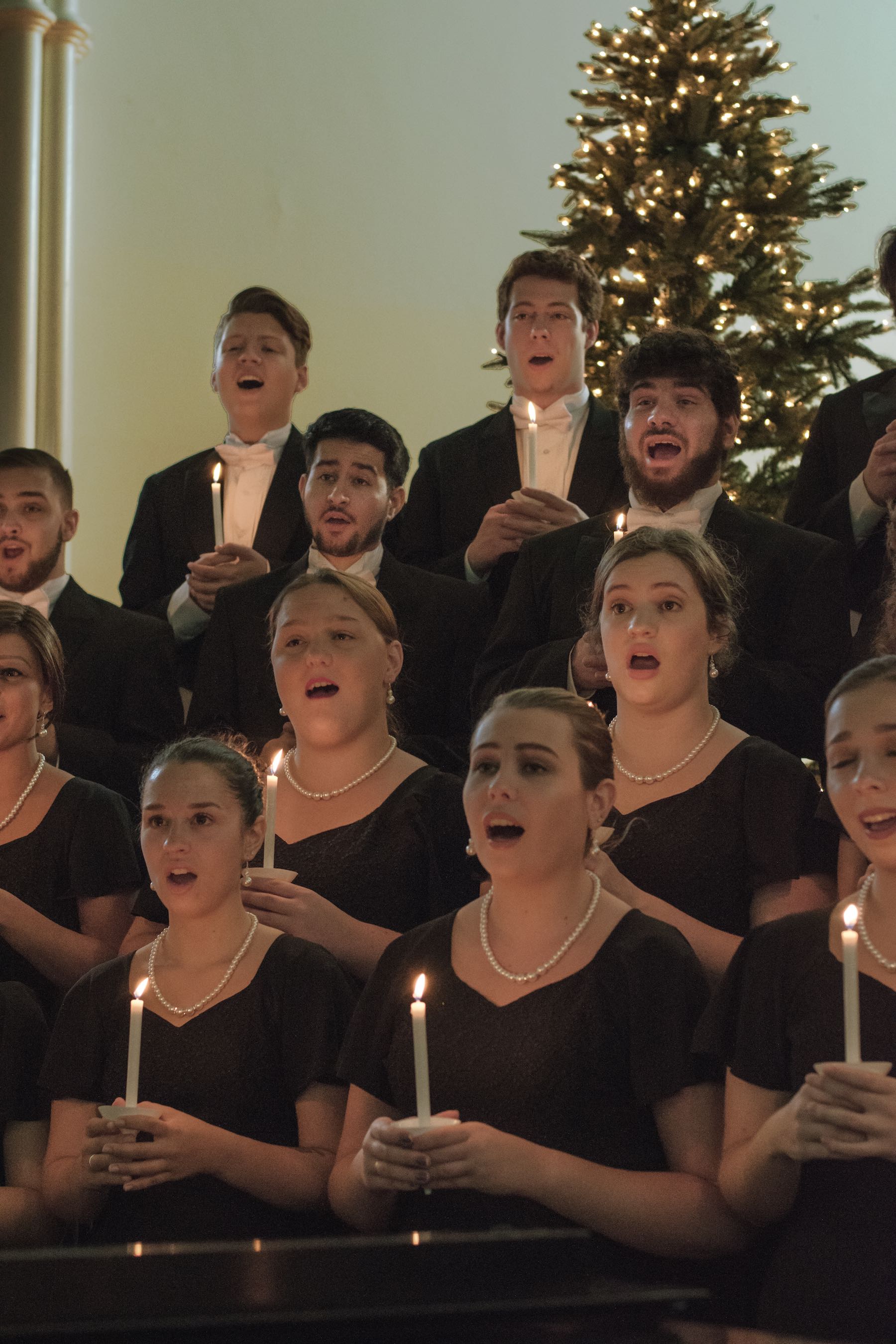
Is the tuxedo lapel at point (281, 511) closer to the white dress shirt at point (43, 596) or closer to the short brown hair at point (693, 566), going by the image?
the white dress shirt at point (43, 596)

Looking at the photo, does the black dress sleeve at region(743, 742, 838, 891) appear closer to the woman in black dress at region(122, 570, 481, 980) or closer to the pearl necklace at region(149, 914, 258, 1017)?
the woman in black dress at region(122, 570, 481, 980)

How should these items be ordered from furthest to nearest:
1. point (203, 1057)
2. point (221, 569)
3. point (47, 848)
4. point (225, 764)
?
point (221, 569) → point (47, 848) → point (225, 764) → point (203, 1057)

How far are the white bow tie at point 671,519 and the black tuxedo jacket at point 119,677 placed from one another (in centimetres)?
108

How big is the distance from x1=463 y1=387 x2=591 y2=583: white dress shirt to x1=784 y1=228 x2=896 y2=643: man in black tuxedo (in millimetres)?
531

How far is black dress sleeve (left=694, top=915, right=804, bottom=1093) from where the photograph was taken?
2.08m

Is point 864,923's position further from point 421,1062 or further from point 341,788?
point 341,788

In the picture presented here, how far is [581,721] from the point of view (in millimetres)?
2377

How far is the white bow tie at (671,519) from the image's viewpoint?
3.16m

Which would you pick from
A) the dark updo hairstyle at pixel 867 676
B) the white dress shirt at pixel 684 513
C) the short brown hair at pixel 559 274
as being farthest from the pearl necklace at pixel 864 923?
the short brown hair at pixel 559 274

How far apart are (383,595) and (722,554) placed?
682 mm

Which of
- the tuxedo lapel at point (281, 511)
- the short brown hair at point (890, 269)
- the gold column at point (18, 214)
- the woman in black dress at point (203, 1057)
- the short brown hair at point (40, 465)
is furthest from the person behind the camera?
the gold column at point (18, 214)

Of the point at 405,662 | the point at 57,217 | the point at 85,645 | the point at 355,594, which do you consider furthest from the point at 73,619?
the point at 57,217

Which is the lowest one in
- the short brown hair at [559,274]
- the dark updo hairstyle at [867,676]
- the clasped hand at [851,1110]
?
the clasped hand at [851,1110]

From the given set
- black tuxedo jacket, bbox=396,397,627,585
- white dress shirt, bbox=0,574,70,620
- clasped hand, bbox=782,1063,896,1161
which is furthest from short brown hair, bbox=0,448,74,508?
clasped hand, bbox=782,1063,896,1161
